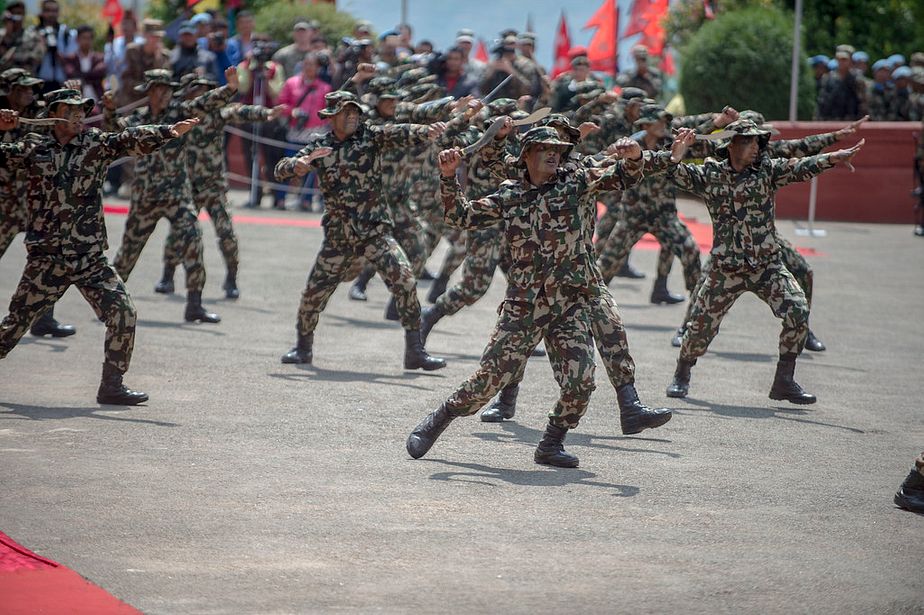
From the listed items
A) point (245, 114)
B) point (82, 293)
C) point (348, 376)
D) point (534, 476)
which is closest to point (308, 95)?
point (245, 114)

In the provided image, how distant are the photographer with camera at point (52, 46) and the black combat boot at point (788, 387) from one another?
1380 centimetres

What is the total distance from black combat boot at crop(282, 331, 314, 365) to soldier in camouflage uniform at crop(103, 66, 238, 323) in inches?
87.9

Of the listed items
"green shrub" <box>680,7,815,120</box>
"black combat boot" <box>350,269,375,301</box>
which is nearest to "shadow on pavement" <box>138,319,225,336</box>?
"black combat boot" <box>350,269,375,301</box>

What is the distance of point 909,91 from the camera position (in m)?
26.4

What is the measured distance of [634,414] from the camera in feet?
30.1

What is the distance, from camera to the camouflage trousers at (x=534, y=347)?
8656 mm

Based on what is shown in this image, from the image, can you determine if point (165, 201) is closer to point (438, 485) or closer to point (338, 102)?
point (338, 102)

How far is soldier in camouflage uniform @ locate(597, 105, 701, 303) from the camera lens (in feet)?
47.2

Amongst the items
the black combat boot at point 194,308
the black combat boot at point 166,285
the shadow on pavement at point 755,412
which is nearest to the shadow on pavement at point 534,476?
the shadow on pavement at point 755,412

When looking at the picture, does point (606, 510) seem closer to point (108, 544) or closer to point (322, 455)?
point (322, 455)

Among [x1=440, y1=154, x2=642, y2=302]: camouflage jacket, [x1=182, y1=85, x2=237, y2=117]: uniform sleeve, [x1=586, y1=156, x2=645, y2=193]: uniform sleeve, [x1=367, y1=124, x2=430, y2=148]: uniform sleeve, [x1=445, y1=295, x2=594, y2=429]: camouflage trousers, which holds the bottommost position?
[x1=445, y1=295, x2=594, y2=429]: camouflage trousers

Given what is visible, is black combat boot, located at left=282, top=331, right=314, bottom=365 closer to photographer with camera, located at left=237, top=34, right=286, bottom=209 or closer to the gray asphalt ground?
the gray asphalt ground

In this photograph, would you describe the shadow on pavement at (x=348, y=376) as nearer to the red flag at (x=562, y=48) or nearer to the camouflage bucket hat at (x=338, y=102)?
the camouflage bucket hat at (x=338, y=102)

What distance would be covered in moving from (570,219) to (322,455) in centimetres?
199
